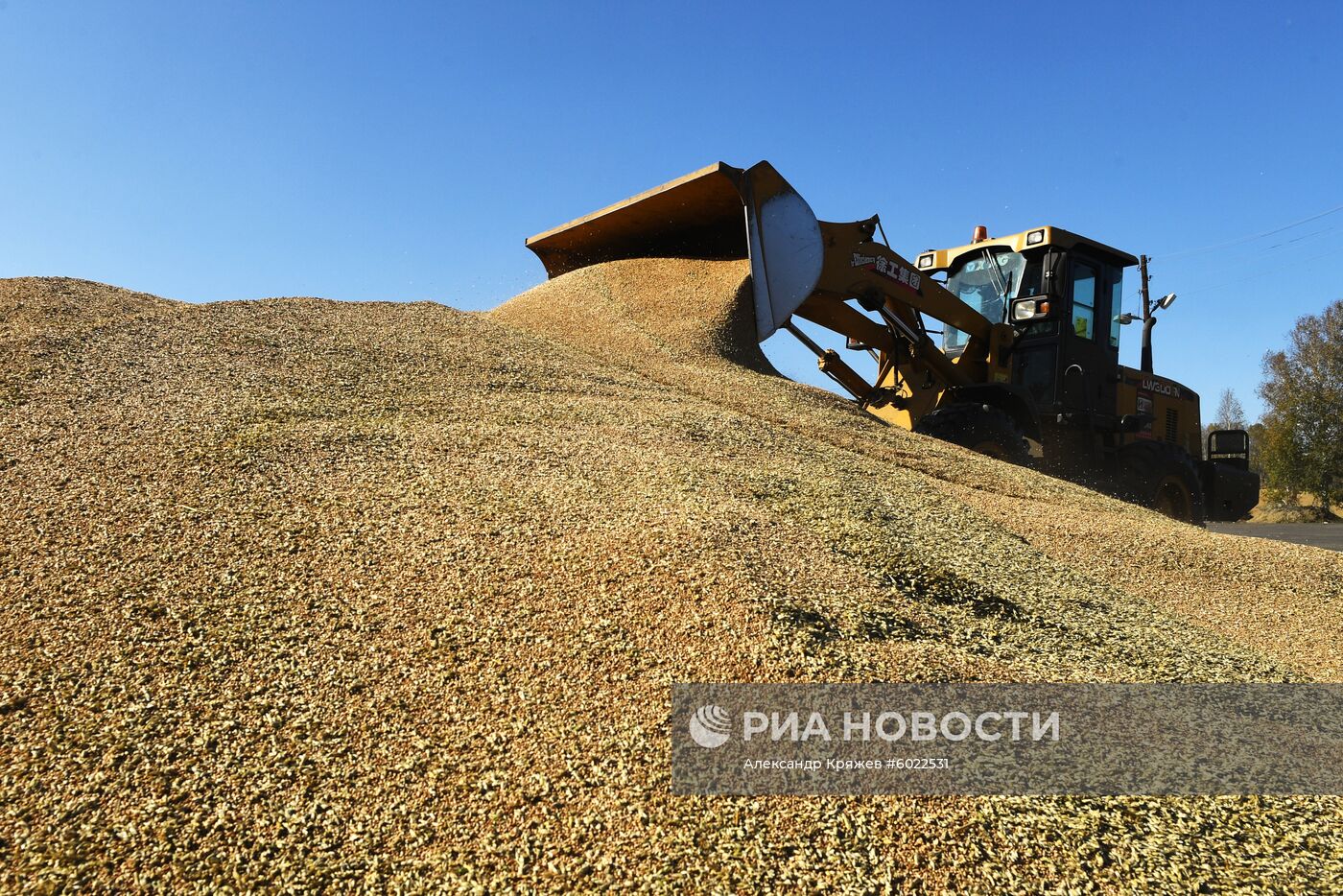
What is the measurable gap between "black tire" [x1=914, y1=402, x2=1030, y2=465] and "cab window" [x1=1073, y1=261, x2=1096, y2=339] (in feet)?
5.16

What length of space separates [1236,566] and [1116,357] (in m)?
4.50

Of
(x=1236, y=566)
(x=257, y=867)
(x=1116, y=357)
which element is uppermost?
(x=1116, y=357)

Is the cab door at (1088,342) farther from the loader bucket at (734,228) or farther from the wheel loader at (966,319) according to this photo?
the loader bucket at (734,228)

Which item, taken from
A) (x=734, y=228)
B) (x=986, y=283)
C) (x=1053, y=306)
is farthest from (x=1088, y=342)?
(x=734, y=228)

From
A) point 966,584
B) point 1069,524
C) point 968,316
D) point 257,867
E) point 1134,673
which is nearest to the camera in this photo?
point 257,867

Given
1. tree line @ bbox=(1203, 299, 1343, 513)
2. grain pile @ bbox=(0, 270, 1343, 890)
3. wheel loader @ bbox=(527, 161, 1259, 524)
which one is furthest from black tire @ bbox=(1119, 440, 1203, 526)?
tree line @ bbox=(1203, 299, 1343, 513)

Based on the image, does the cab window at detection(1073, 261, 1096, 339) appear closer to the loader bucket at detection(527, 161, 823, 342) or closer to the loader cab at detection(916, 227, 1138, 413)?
the loader cab at detection(916, 227, 1138, 413)

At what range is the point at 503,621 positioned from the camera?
9.66ft

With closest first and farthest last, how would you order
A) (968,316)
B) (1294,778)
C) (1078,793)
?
(1078,793)
(1294,778)
(968,316)

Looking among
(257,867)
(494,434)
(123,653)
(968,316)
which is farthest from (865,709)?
(968,316)

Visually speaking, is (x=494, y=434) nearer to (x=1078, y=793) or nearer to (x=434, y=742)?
(x=434, y=742)

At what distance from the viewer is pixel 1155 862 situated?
2.10m

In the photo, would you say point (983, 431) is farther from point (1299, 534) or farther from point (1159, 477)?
point (1299, 534)

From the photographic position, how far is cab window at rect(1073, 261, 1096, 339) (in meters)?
8.64
